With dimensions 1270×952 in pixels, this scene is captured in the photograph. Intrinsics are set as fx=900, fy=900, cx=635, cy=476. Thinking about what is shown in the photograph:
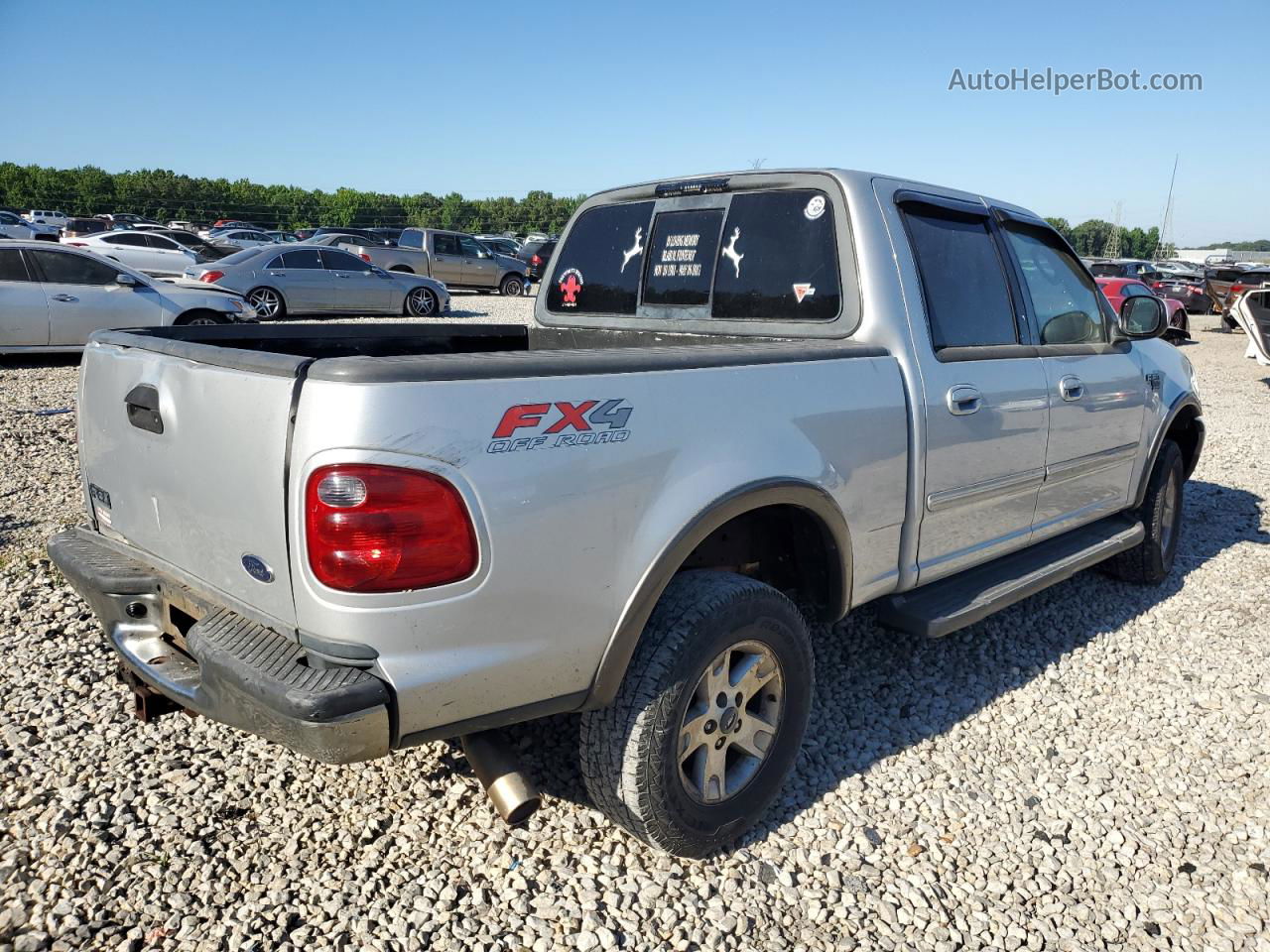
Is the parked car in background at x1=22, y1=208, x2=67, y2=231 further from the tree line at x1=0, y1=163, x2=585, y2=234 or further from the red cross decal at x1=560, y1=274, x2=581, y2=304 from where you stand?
the red cross decal at x1=560, y1=274, x2=581, y2=304

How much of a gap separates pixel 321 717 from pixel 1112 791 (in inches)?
107

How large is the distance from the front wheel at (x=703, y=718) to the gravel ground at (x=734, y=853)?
192 millimetres

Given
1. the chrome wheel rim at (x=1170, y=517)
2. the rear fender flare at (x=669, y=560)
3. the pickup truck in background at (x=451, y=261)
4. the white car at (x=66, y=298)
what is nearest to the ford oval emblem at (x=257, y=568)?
the rear fender flare at (x=669, y=560)

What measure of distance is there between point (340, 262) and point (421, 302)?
67.6 inches

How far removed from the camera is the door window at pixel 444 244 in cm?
2377

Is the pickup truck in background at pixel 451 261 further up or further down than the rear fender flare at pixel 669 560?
further up

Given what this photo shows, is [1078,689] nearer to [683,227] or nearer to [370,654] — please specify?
[683,227]

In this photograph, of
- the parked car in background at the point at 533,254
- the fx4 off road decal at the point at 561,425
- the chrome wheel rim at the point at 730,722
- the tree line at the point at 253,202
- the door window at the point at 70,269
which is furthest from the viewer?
the tree line at the point at 253,202

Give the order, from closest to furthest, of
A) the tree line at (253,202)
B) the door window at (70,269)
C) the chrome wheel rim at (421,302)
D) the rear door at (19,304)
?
the rear door at (19,304), the door window at (70,269), the chrome wheel rim at (421,302), the tree line at (253,202)

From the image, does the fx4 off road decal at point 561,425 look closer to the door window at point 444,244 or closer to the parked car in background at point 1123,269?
the parked car in background at point 1123,269

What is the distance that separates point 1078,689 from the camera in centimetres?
390

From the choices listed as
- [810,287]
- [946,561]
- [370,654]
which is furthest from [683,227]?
[370,654]

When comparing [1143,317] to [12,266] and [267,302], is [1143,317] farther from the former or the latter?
[267,302]

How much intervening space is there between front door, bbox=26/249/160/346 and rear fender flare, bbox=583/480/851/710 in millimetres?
10430
